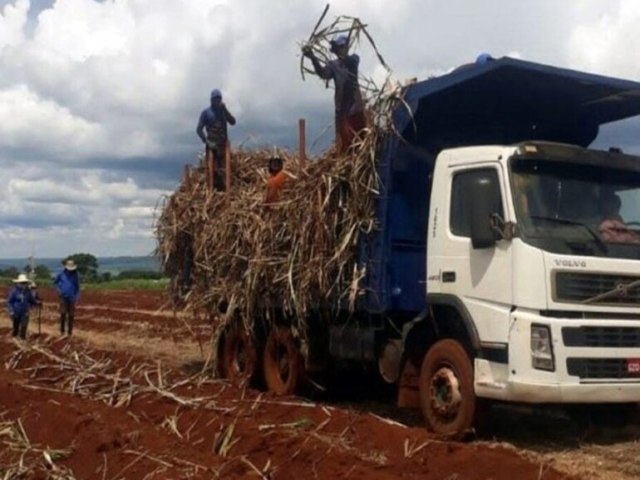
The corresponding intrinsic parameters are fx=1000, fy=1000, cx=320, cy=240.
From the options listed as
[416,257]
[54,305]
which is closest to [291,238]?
[416,257]

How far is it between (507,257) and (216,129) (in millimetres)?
6254

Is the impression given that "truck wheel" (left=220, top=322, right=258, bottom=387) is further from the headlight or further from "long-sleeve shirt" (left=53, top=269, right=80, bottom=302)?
"long-sleeve shirt" (left=53, top=269, right=80, bottom=302)

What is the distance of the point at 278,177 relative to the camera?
1140 cm

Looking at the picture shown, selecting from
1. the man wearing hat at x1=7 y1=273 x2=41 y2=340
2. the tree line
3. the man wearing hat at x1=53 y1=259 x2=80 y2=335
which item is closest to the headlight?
the man wearing hat at x1=7 y1=273 x2=41 y2=340

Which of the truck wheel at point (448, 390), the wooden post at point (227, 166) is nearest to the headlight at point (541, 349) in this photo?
the truck wheel at point (448, 390)

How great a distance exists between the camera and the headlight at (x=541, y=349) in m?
7.91

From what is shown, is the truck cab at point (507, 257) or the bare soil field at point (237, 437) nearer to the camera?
the bare soil field at point (237, 437)

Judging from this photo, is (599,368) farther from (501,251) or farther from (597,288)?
(501,251)

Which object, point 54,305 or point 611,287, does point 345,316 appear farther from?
point 54,305

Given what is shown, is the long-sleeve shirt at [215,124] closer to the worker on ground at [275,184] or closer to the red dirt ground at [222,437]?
the worker on ground at [275,184]

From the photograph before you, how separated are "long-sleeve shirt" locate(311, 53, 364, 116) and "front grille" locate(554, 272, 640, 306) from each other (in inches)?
119

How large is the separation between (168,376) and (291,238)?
2.56 metres

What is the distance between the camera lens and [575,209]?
27.7ft

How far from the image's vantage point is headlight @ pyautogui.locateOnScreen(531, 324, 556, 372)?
26.0 feet
